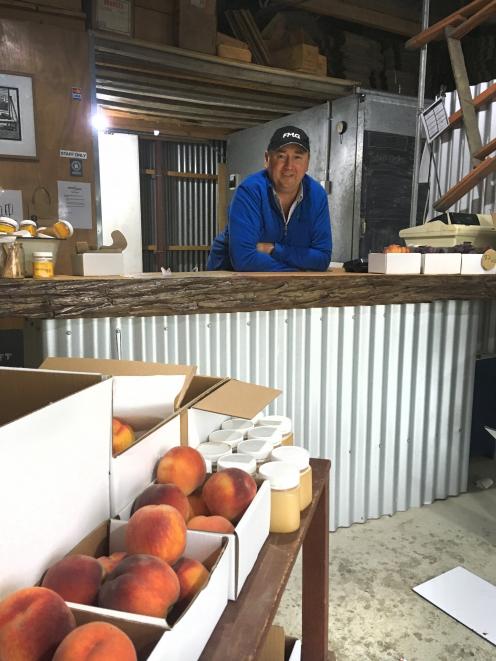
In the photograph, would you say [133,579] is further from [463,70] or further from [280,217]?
[463,70]

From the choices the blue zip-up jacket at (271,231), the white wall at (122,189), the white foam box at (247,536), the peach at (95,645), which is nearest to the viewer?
the peach at (95,645)

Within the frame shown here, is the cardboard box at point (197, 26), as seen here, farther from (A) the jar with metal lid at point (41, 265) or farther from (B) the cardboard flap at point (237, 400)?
(B) the cardboard flap at point (237, 400)

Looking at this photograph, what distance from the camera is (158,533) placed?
0.74 meters

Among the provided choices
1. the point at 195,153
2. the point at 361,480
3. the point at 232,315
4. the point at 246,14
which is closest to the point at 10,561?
the point at 232,315

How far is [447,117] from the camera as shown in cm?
319

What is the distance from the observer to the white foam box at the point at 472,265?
2.51 m

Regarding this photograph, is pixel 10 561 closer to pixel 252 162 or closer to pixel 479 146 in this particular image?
pixel 479 146

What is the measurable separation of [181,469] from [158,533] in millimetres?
208

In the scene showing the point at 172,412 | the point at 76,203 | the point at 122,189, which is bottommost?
the point at 172,412

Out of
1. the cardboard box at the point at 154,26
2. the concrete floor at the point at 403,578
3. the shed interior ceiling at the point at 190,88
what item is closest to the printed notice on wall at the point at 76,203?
the shed interior ceiling at the point at 190,88

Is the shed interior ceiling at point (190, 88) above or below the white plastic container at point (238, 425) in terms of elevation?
above

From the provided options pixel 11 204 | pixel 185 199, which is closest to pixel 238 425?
pixel 11 204

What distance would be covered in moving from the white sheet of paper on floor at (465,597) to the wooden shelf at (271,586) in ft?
2.47

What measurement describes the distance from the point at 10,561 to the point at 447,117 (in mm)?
3314
